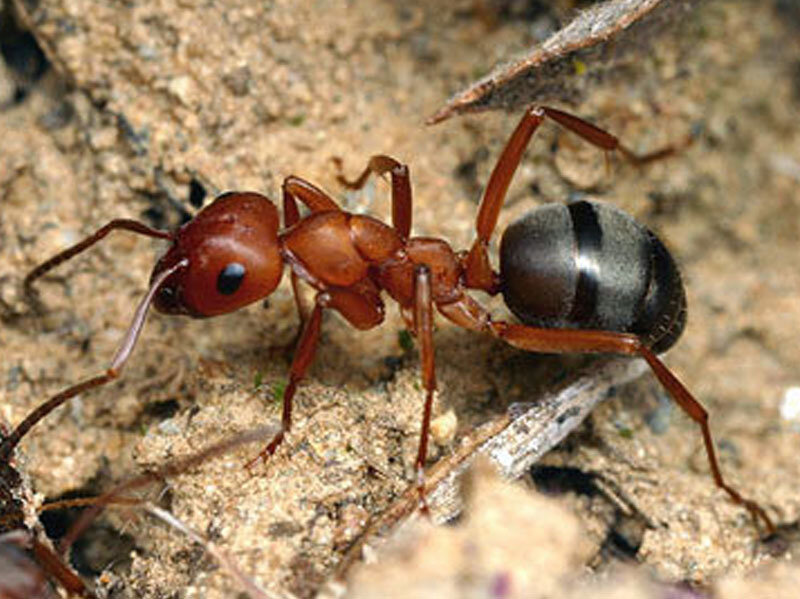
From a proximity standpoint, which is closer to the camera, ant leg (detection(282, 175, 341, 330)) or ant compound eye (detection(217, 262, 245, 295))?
ant compound eye (detection(217, 262, 245, 295))

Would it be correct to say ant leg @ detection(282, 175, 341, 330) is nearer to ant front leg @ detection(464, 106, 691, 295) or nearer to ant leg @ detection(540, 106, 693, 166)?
ant front leg @ detection(464, 106, 691, 295)

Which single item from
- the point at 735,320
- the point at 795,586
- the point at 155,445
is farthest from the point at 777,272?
the point at 155,445

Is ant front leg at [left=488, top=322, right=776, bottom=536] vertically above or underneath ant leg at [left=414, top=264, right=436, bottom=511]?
underneath

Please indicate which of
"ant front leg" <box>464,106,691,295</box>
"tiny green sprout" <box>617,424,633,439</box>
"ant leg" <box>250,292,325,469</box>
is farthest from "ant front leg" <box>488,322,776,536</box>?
"ant leg" <box>250,292,325,469</box>

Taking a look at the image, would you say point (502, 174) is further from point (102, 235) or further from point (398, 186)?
point (102, 235)

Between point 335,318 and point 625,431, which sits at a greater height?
point 335,318

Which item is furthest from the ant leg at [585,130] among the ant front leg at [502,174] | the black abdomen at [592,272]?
the black abdomen at [592,272]

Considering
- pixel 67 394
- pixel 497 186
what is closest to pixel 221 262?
pixel 67 394
